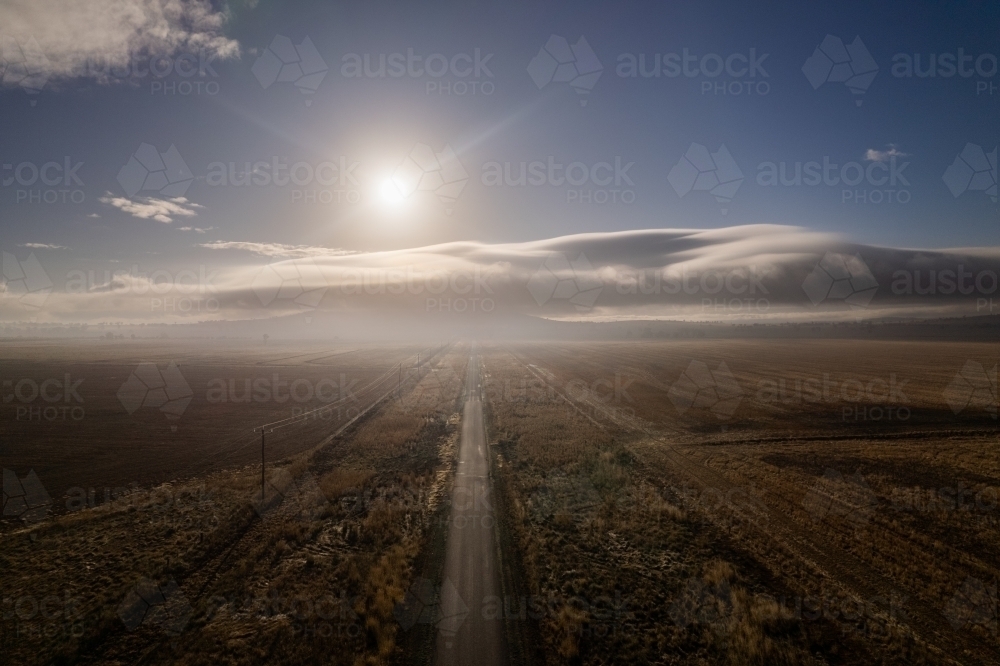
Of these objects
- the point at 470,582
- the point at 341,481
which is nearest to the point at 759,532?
the point at 470,582

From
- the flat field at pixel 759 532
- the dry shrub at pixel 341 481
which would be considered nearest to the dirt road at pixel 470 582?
the flat field at pixel 759 532

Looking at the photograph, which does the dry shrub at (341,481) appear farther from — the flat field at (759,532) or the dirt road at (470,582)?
the flat field at (759,532)

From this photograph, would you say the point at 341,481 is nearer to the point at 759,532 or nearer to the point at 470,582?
the point at 470,582

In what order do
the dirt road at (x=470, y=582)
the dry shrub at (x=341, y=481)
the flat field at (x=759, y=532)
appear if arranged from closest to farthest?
the dirt road at (x=470, y=582) < the flat field at (x=759, y=532) < the dry shrub at (x=341, y=481)

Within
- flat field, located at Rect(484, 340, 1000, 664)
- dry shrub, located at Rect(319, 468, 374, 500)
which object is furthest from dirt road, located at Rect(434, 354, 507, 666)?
dry shrub, located at Rect(319, 468, 374, 500)

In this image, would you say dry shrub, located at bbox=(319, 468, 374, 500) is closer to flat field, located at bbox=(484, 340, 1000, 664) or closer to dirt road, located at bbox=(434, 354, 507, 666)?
dirt road, located at bbox=(434, 354, 507, 666)

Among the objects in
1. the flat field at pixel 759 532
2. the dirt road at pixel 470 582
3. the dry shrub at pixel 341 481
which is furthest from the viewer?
the dry shrub at pixel 341 481

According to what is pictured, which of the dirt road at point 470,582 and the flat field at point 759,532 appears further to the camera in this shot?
the flat field at point 759,532

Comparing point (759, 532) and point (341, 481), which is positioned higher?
point (341, 481)

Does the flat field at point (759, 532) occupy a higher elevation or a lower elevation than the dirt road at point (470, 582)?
lower

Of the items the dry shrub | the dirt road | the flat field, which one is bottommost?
the flat field

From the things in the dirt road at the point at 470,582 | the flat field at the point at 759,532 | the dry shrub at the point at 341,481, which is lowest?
the flat field at the point at 759,532

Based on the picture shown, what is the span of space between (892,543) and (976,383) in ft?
238

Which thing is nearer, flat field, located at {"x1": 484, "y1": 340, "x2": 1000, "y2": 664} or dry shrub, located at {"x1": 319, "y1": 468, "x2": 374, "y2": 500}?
flat field, located at {"x1": 484, "y1": 340, "x2": 1000, "y2": 664}
